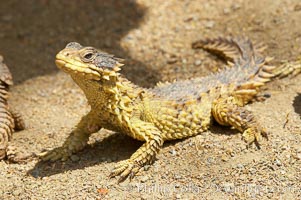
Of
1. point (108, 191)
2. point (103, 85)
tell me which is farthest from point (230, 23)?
point (108, 191)

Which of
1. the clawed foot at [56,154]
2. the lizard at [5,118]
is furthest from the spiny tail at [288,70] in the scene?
the lizard at [5,118]

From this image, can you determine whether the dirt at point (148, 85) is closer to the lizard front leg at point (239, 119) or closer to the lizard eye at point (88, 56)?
the lizard front leg at point (239, 119)

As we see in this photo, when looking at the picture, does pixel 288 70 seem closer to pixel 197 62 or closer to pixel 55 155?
pixel 197 62

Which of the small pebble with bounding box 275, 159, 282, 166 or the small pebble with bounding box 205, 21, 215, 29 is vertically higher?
the small pebble with bounding box 205, 21, 215, 29

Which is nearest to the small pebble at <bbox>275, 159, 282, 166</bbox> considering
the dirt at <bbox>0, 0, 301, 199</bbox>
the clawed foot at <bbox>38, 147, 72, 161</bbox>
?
the dirt at <bbox>0, 0, 301, 199</bbox>

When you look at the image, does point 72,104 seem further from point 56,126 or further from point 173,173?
point 173,173

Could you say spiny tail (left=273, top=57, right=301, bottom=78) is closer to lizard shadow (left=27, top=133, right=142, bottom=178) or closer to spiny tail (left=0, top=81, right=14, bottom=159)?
lizard shadow (left=27, top=133, right=142, bottom=178)

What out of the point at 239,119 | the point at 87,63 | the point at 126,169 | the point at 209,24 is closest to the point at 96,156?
the point at 126,169
